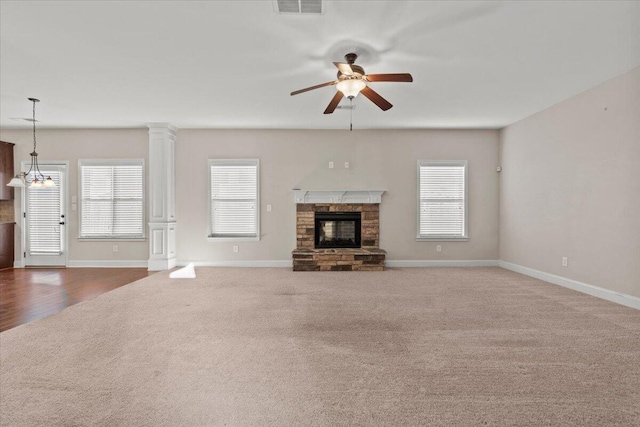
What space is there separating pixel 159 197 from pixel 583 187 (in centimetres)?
700

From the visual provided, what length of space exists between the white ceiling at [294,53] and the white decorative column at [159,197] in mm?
859

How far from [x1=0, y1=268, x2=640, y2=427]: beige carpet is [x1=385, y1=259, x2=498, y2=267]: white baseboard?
2.28m

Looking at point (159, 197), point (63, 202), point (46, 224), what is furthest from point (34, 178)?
point (159, 197)

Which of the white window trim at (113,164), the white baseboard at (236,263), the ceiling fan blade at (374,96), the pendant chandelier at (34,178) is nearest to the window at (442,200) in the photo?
the white baseboard at (236,263)

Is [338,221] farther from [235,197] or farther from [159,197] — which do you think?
[159,197]

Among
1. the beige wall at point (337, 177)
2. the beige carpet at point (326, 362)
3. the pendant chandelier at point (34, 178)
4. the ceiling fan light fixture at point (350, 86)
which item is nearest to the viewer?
the beige carpet at point (326, 362)

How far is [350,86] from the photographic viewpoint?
3.14 meters

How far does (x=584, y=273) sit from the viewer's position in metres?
4.39

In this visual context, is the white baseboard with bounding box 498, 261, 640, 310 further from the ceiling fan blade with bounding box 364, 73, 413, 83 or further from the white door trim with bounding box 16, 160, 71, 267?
the white door trim with bounding box 16, 160, 71, 267

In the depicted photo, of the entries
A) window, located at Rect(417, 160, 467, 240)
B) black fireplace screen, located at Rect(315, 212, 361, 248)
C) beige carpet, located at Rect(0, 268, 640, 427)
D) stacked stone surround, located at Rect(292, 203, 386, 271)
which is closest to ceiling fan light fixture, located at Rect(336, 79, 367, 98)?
beige carpet, located at Rect(0, 268, 640, 427)

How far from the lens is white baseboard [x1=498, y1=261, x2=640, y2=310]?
3723 millimetres

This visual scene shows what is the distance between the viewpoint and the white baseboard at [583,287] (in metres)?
3.72

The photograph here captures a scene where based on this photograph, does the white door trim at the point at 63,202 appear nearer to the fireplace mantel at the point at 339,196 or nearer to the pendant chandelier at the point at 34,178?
the pendant chandelier at the point at 34,178

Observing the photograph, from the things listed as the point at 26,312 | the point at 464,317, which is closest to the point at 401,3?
the point at 464,317
